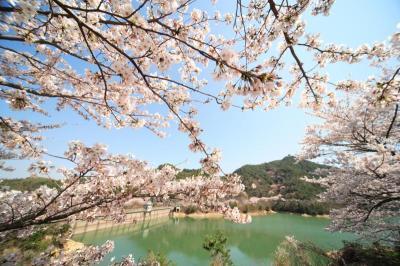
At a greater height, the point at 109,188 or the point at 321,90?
the point at 321,90

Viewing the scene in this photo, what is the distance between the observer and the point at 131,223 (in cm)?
1078

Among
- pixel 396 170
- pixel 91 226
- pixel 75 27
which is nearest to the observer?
pixel 75 27

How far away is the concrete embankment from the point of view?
54.7 feet

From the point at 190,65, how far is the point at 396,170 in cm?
586

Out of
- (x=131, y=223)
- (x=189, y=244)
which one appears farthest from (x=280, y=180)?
(x=131, y=223)

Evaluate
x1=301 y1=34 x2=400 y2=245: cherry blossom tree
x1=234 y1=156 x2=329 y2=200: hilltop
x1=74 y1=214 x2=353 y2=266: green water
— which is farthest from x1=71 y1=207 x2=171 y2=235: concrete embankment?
x1=234 y1=156 x2=329 y2=200: hilltop

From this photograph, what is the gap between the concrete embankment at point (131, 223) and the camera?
1669 cm

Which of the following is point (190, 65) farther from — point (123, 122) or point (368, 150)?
point (368, 150)

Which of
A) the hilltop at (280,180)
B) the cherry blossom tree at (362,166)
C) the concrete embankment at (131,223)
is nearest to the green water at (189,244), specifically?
the concrete embankment at (131,223)

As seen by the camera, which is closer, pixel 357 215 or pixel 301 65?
pixel 301 65

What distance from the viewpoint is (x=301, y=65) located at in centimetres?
187

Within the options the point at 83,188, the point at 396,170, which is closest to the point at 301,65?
the point at 83,188

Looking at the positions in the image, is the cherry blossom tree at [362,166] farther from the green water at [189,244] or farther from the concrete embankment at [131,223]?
the concrete embankment at [131,223]

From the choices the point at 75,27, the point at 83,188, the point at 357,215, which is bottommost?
the point at 357,215
